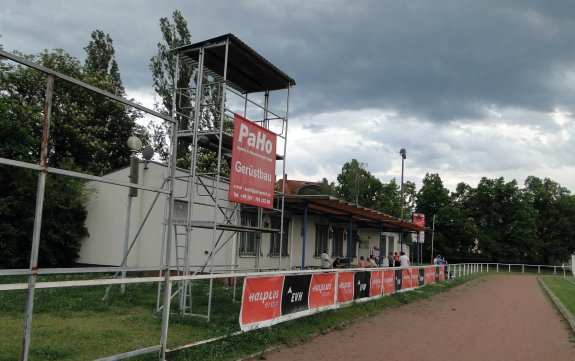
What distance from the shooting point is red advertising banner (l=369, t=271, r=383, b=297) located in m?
14.8

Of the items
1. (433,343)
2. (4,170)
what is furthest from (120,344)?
(4,170)

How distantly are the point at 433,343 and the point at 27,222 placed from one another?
14.2m

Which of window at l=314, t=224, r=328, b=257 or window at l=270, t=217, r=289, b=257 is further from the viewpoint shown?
window at l=314, t=224, r=328, b=257

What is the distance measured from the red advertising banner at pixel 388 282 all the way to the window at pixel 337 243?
1101cm

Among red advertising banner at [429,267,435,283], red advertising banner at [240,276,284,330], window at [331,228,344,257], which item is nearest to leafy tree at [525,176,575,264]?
window at [331,228,344,257]

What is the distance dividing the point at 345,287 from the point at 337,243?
16291mm

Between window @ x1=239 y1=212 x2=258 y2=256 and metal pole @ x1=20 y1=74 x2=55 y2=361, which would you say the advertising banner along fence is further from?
window @ x1=239 y1=212 x2=258 y2=256

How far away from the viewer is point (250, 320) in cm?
848

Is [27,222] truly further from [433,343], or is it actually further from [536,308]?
[536,308]

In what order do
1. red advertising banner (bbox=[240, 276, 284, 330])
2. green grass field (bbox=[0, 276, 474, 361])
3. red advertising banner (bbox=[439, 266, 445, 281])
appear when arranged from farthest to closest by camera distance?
red advertising banner (bbox=[439, 266, 445, 281]), red advertising banner (bbox=[240, 276, 284, 330]), green grass field (bbox=[0, 276, 474, 361])

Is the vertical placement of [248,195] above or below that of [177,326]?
above

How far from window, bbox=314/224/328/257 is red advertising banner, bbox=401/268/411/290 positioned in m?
6.87

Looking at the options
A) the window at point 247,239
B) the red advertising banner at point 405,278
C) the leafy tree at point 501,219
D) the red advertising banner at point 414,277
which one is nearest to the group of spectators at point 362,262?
the red advertising banner at point 414,277

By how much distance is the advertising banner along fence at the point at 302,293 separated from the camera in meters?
8.59
